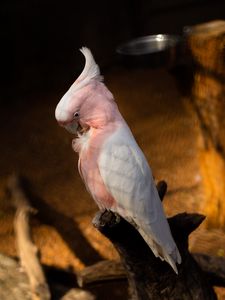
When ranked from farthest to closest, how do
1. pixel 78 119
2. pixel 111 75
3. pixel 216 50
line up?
1. pixel 111 75
2. pixel 216 50
3. pixel 78 119

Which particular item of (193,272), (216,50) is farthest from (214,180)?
(193,272)

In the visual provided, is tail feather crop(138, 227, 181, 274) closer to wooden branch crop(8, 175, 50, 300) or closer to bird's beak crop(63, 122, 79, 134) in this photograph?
bird's beak crop(63, 122, 79, 134)

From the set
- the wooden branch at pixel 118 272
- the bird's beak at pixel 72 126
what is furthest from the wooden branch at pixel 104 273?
the bird's beak at pixel 72 126

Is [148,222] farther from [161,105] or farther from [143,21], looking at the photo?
[143,21]

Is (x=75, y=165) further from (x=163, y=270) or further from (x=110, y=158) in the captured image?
(x=110, y=158)

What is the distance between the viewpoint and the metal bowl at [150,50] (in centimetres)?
341

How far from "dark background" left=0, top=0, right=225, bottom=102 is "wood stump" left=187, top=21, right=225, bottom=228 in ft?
5.59

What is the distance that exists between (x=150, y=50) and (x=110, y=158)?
2223 millimetres

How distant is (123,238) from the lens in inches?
63.1

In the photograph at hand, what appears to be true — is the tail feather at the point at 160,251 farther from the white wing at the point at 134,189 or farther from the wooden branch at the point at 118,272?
the wooden branch at the point at 118,272

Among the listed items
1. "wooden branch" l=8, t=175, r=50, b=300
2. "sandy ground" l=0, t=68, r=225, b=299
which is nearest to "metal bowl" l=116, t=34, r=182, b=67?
"sandy ground" l=0, t=68, r=225, b=299

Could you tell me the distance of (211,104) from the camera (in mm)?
2311

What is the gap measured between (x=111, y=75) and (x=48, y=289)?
213 cm

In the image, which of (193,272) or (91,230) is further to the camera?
(91,230)
